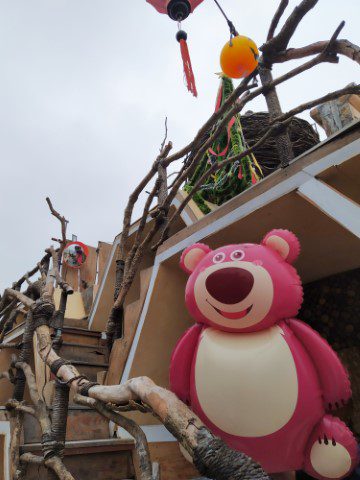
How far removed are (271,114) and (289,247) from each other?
1.20 metres

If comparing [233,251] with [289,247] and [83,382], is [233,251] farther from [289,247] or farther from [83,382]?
[83,382]

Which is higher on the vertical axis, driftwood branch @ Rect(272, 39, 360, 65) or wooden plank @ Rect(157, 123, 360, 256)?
driftwood branch @ Rect(272, 39, 360, 65)

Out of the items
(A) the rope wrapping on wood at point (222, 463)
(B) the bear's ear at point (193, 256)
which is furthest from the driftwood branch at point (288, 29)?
(A) the rope wrapping on wood at point (222, 463)

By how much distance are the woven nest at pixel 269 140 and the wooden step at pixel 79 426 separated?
3.94 m

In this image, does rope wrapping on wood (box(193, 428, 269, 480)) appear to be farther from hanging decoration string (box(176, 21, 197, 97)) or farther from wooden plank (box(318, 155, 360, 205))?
hanging decoration string (box(176, 21, 197, 97))

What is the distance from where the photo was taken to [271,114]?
2.79 m

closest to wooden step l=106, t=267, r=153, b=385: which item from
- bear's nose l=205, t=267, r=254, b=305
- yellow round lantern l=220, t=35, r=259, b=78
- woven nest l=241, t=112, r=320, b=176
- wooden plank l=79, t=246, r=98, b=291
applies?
bear's nose l=205, t=267, r=254, b=305

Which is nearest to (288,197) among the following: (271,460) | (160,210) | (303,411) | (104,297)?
(303,411)

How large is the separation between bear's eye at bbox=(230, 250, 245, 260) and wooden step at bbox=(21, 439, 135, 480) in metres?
1.57

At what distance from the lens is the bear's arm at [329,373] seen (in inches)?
71.0

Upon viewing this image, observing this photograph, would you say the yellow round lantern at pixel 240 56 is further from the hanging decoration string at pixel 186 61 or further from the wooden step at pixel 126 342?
the wooden step at pixel 126 342

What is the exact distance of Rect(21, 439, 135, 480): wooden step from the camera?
2.33 metres

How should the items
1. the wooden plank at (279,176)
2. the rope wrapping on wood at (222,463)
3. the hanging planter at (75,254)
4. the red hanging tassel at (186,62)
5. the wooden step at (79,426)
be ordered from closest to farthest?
the rope wrapping on wood at (222,463), the wooden plank at (279,176), the wooden step at (79,426), the red hanging tassel at (186,62), the hanging planter at (75,254)

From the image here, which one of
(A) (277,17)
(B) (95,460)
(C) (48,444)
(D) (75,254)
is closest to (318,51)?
(A) (277,17)
